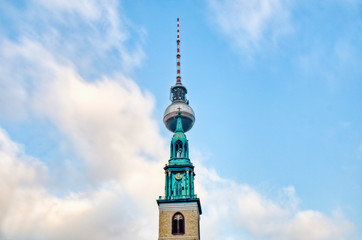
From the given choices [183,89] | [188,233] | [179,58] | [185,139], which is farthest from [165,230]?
[179,58]

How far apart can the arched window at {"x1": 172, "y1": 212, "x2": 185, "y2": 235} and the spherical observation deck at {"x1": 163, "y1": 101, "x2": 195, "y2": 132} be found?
3157 cm

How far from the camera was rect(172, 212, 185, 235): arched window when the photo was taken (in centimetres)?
9175

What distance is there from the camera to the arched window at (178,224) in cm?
9175

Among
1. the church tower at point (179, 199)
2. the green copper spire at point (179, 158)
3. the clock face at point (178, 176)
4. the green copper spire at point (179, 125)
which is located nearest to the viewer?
the church tower at point (179, 199)

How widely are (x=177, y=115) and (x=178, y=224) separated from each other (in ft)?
111

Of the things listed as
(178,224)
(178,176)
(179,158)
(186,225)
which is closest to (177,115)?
(179,158)

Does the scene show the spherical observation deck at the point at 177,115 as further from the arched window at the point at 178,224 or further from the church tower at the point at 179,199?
the arched window at the point at 178,224

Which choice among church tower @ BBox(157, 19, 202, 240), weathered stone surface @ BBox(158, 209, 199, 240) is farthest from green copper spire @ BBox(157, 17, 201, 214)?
weathered stone surface @ BBox(158, 209, 199, 240)

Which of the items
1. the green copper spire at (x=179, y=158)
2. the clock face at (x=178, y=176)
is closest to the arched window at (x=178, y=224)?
the green copper spire at (x=179, y=158)

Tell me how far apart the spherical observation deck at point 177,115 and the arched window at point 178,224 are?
3157 cm

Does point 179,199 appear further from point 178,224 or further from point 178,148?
point 178,148

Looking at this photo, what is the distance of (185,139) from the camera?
107 m

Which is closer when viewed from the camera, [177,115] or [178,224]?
[178,224]

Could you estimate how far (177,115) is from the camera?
117250mm
